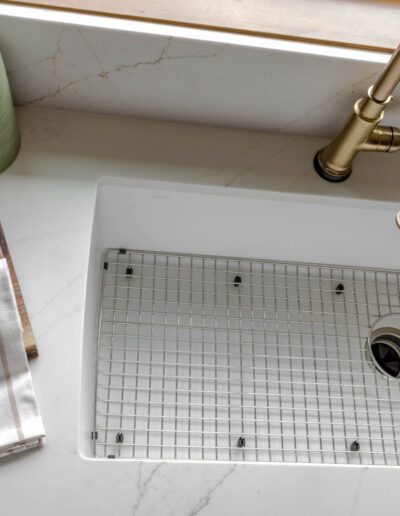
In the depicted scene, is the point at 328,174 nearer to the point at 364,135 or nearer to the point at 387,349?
the point at 364,135

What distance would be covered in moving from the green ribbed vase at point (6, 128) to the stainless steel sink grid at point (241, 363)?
9.1 inches

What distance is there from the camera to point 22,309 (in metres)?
0.75

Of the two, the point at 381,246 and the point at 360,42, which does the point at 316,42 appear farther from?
the point at 381,246

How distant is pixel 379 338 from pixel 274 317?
0.19 m

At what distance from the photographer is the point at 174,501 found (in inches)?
27.0

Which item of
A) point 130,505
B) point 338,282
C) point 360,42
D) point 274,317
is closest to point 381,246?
point 338,282

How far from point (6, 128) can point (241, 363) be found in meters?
0.50

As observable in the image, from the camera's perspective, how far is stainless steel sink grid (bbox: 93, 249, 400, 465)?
87 cm

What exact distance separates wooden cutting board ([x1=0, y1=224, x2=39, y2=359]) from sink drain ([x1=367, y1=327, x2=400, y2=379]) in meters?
0.56

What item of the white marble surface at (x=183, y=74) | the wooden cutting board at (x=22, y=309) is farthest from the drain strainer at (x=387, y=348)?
the wooden cutting board at (x=22, y=309)

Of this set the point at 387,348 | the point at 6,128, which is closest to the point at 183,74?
the point at 6,128

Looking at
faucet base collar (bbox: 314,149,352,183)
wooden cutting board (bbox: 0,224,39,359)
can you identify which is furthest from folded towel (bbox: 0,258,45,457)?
faucet base collar (bbox: 314,149,352,183)

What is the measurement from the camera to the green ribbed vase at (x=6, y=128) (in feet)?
2.45

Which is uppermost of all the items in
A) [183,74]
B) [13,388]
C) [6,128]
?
[183,74]
